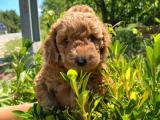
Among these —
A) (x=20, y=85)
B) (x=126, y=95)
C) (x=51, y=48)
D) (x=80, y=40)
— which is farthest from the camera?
(x=20, y=85)

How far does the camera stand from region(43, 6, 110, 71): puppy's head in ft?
5.26

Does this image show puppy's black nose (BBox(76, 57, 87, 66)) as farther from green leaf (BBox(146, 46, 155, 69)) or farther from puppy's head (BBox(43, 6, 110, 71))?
green leaf (BBox(146, 46, 155, 69))

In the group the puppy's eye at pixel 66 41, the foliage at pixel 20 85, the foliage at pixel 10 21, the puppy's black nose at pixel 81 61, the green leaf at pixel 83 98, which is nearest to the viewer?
the green leaf at pixel 83 98

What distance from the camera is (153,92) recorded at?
3.76 feet

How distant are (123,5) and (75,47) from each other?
1059cm

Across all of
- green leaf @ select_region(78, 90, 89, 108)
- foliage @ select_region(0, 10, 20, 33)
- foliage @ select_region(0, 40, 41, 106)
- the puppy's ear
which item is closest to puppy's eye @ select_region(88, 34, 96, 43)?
the puppy's ear

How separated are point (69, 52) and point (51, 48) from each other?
0.22 m

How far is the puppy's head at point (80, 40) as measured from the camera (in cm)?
160

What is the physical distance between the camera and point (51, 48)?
6.08 ft

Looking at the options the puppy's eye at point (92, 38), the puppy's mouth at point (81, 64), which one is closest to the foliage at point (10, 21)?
the puppy's eye at point (92, 38)

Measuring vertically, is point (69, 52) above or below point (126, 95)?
above

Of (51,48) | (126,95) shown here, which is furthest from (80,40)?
(126,95)

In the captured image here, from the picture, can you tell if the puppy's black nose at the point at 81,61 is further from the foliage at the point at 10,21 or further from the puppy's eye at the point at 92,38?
the foliage at the point at 10,21

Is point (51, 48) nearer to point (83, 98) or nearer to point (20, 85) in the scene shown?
point (20, 85)
